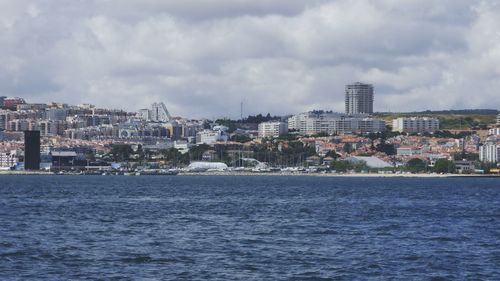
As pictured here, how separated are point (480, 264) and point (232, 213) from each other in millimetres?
19736

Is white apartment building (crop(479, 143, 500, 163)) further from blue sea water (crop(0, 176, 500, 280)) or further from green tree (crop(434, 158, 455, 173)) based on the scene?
blue sea water (crop(0, 176, 500, 280))

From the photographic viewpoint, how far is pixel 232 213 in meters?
45.9

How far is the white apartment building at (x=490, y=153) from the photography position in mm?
181375

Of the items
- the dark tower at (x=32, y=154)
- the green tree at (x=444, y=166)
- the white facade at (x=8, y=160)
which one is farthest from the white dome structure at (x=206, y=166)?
the green tree at (x=444, y=166)

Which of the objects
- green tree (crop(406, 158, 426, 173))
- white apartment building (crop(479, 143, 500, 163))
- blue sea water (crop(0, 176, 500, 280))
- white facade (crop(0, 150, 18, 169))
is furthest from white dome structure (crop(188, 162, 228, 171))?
blue sea water (crop(0, 176, 500, 280))

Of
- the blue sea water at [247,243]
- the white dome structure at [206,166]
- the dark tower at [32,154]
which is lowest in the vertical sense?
the blue sea water at [247,243]

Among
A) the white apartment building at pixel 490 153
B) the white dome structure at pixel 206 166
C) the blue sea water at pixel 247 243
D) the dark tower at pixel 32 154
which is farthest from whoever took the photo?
the white apartment building at pixel 490 153

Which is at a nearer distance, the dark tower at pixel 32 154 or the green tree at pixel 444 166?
the green tree at pixel 444 166

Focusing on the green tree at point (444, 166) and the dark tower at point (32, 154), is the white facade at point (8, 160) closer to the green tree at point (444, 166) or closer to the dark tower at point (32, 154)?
the dark tower at point (32, 154)

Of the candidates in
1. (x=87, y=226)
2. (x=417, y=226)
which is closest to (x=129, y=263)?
(x=87, y=226)

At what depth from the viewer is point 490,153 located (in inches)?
7165

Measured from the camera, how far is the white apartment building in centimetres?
18138

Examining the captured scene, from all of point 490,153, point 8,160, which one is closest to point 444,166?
point 490,153

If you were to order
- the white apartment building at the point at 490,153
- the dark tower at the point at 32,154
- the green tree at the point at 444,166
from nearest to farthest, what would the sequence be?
1. the green tree at the point at 444,166
2. the dark tower at the point at 32,154
3. the white apartment building at the point at 490,153
